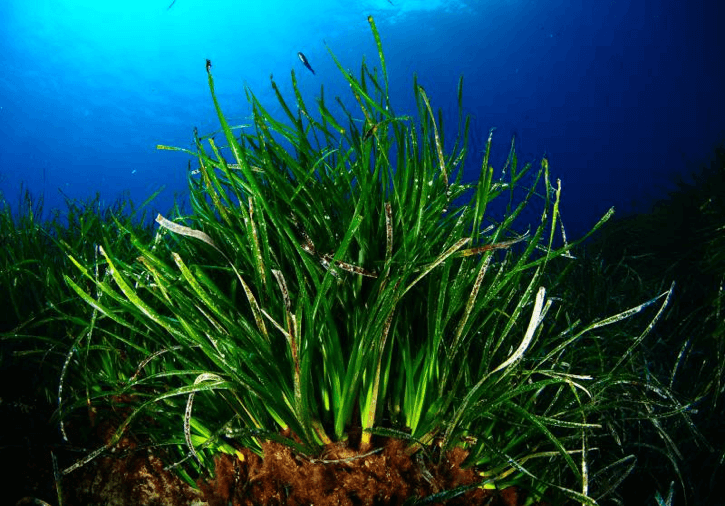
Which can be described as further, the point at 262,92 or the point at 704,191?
the point at 262,92

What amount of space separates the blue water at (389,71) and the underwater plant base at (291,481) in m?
52.8

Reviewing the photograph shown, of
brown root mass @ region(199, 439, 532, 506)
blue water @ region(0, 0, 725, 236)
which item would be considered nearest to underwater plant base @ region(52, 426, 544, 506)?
brown root mass @ region(199, 439, 532, 506)

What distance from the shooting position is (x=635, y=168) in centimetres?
11425

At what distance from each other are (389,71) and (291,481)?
9489 cm

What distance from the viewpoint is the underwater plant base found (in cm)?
122

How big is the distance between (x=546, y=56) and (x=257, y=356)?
110673mm

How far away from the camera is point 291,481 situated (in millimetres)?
1251

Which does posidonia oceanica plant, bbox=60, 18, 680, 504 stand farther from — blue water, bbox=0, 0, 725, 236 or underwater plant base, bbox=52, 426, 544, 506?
blue water, bbox=0, 0, 725, 236

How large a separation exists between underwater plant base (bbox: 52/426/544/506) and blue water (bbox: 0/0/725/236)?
52.8 meters

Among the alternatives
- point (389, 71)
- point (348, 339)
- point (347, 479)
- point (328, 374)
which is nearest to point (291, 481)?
point (347, 479)

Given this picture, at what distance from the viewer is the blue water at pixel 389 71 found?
69.8 m

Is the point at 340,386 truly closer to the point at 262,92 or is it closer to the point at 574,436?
the point at 574,436

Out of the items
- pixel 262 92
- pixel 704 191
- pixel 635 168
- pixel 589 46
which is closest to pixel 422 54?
pixel 262 92

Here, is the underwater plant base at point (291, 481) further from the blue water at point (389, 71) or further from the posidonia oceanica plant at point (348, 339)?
the blue water at point (389, 71)
